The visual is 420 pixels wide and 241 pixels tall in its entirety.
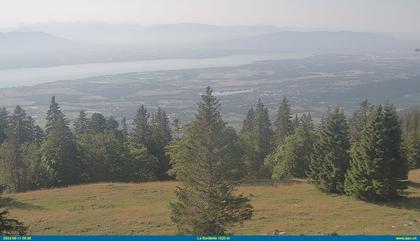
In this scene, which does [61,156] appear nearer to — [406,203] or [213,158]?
[406,203]

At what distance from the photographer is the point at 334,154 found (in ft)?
141

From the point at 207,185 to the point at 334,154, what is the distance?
2396cm

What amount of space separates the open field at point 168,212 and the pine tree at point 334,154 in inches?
62.1

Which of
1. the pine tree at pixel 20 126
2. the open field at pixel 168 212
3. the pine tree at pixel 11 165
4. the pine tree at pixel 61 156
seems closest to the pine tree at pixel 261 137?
the pine tree at pixel 61 156

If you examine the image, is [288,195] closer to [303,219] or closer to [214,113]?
[303,219]

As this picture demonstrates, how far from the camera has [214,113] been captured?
24391 mm

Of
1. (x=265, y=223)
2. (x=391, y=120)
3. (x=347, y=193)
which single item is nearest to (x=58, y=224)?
(x=265, y=223)

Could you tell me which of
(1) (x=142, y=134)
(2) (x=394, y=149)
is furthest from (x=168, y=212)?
(1) (x=142, y=134)

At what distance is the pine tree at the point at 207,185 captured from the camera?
21.3 m

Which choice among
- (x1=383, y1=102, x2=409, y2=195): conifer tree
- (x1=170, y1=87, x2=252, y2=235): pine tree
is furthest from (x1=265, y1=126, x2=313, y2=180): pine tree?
(x1=170, y1=87, x2=252, y2=235): pine tree

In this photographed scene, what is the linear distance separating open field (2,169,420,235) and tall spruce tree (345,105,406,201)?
1.28 m

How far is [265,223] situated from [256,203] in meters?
8.63

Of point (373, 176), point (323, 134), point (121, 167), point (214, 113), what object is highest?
A: point (214, 113)

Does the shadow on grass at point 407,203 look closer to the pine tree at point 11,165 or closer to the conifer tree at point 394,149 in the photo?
the conifer tree at point 394,149
